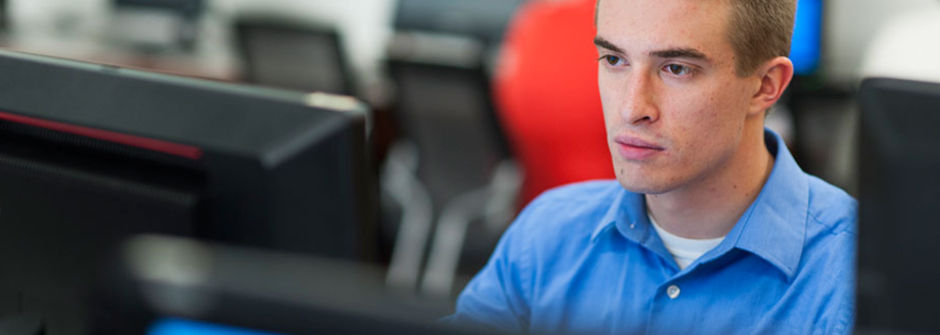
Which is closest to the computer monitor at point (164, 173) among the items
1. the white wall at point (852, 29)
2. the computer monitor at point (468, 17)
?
the computer monitor at point (468, 17)

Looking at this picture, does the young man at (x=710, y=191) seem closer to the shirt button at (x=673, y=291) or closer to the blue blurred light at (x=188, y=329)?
the shirt button at (x=673, y=291)

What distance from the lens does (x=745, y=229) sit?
3.36 ft

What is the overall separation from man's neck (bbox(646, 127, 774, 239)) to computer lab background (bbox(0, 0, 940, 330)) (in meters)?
1.12

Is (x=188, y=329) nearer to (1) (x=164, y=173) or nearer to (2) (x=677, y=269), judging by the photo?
(1) (x=164, y=173)

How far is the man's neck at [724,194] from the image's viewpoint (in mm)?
1040

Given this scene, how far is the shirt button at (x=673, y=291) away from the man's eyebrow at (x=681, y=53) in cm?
24

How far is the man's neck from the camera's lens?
1.04m

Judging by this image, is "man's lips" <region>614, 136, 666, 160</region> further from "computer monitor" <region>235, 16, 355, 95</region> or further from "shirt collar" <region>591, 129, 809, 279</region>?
"computer monitor" <region>235, 16, 355, 95</region>

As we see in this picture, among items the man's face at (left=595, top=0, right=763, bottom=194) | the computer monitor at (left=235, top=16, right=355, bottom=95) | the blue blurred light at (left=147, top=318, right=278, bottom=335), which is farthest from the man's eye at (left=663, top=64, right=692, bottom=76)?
the computer monitor at (left=235, top=16, right=355, bottom=95)

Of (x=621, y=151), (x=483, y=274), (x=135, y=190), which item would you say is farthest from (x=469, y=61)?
(x=135, y=190)

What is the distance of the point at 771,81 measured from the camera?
103cm

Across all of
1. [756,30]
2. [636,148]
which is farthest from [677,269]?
[756,30]

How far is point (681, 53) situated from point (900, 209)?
1.20 feet

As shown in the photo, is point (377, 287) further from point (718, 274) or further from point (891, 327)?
point (718, 274)
